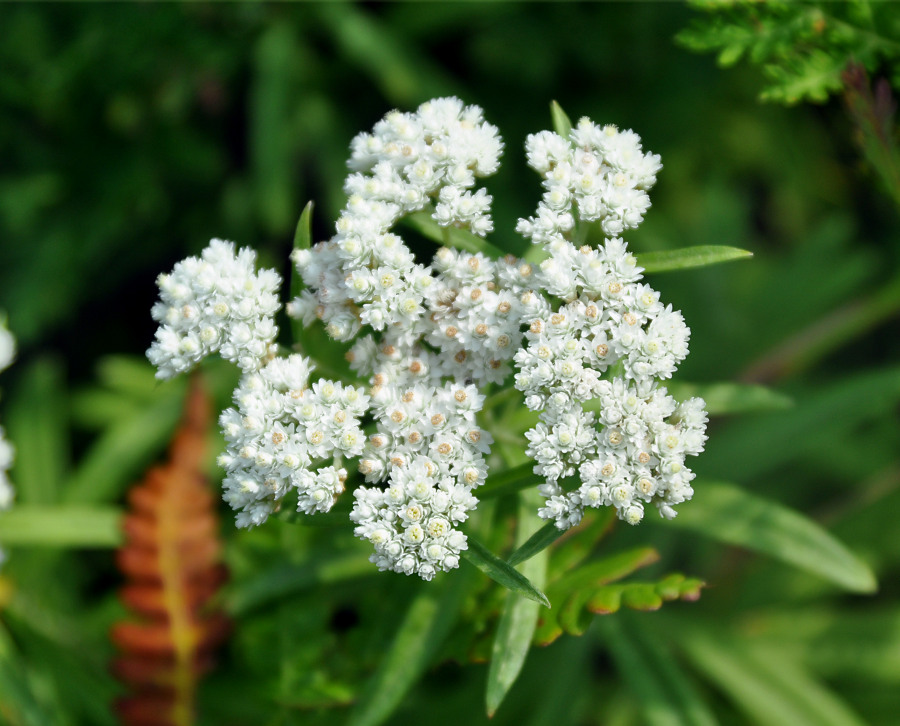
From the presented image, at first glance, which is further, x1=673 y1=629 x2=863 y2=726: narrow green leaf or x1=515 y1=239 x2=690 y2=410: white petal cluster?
x1=673 y1=629 x2=863 y2=726: narrow green leaf

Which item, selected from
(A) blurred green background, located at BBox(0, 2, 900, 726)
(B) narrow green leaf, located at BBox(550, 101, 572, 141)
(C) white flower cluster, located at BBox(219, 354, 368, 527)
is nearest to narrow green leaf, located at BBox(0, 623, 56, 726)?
(A) blurred green background, located at BBox(0, 2, 900, 726)

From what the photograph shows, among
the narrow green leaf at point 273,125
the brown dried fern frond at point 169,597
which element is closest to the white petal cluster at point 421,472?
the brown dried fern frond at point 169,597

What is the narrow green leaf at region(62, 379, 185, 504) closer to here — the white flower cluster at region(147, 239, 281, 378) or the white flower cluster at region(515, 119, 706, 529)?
the white flower cluster at region(147, 239, 281, 378)

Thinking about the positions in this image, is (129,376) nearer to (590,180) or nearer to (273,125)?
(273,125)

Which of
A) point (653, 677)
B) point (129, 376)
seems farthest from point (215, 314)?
point (129, 376)

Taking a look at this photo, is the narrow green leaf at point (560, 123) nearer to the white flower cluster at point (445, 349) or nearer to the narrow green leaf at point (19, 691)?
the white flower cluster at point (445, 349)

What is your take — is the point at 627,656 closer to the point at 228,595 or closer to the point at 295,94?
the point at 228,595
